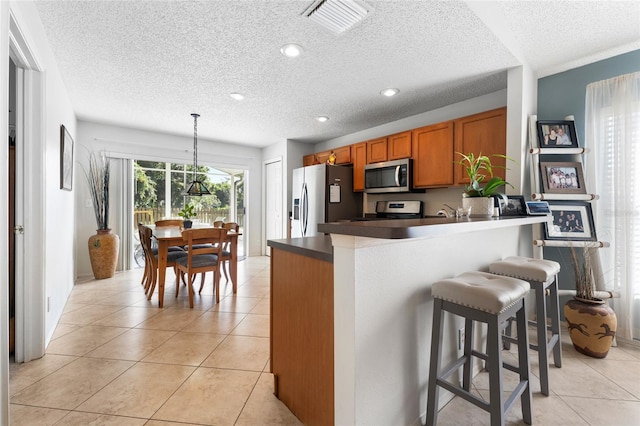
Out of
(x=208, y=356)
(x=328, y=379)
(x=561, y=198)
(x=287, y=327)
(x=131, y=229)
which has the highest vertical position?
(x=561, y=198)

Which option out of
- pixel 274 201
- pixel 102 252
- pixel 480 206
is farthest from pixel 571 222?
pixel 102 252

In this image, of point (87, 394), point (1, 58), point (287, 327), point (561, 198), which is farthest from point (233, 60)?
point (561, 198)

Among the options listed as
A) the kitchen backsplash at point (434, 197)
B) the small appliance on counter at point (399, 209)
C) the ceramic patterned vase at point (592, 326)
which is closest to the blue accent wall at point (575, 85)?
the kitchen backsplash at point (434, 197)

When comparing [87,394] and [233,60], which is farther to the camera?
[233,60]

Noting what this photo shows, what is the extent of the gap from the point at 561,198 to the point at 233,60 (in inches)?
116

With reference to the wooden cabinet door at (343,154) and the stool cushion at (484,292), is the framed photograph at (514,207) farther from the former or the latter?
the wooden cabinet door at (343,154)

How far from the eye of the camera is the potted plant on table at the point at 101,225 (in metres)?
4.03

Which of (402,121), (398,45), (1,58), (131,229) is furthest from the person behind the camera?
(131,229)

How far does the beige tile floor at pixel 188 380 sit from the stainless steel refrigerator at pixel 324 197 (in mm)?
1998

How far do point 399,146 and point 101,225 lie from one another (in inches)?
171

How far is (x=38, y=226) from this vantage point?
197 centimetres

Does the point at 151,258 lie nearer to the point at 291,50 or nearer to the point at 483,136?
the point at 291,50

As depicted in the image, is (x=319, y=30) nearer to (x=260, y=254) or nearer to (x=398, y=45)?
(x=398, y=45)

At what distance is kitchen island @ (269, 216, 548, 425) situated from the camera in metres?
1.12
